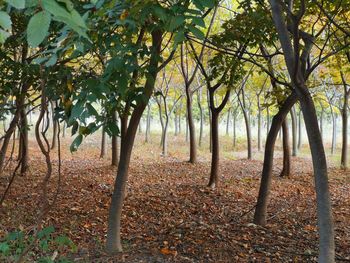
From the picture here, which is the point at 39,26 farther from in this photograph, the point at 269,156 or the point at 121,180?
the point at 269,156

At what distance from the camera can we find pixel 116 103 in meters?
2.82

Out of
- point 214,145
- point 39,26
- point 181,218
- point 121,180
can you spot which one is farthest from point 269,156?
point 39,26

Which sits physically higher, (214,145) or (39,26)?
(39,26)

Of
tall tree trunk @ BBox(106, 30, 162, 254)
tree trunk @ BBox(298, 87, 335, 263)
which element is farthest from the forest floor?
tree trunk @ BBox(298, 87, 335, 263)

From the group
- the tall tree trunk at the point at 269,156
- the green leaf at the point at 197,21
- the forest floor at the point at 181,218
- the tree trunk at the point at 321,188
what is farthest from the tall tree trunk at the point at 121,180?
the green leaf at the point at 197,21

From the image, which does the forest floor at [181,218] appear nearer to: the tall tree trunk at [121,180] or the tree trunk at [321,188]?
the tall tree trunk at [121,180]

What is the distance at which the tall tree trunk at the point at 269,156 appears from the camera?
18.8 ft

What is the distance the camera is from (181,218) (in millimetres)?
6750

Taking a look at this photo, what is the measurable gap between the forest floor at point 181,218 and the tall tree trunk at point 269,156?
0.25m

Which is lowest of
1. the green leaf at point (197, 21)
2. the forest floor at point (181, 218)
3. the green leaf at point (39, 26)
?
the forest floor at point (181, 218)

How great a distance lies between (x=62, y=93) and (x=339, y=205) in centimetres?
697

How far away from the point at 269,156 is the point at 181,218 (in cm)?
203

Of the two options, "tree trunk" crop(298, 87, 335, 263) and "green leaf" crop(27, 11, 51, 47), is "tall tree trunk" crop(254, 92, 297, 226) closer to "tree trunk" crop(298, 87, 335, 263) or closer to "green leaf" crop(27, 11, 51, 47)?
"tree trunk" crop(298, 87, 335, 263)

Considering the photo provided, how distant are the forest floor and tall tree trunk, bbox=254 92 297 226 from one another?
250 millimetres
